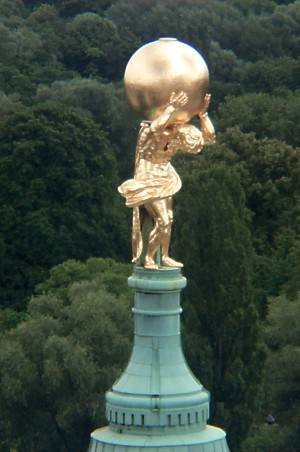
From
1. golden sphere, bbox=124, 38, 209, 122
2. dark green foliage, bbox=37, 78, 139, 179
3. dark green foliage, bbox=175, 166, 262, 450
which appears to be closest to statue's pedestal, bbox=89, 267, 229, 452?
golden sphere, bbox=124, 38, 209, 122

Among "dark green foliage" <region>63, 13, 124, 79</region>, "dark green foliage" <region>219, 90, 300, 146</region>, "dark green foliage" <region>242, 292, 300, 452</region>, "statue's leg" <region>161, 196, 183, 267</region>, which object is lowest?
"dark green foliage" <region>242, 292, 300, 452</region>

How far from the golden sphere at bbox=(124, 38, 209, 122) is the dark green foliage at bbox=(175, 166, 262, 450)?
3710 centimetres

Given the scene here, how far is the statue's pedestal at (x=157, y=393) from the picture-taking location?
66.7 ft

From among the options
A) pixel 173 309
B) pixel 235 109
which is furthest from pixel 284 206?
pixel 173 309

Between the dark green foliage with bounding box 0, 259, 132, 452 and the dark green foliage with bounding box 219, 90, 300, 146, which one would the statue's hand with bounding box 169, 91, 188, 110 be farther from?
the dark green foliage with bounding box 219, 90, 300, 146

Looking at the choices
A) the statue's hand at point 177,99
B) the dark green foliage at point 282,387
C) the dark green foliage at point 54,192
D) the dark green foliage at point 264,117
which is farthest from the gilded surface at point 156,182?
the dark green foliage at point 264,117

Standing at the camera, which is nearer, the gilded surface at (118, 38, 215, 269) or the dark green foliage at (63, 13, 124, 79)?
the gilded surface at (118, 38, 215, 269)

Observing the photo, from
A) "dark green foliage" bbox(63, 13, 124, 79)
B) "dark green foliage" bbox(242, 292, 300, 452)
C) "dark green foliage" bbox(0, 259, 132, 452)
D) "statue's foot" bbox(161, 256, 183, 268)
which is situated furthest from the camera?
"dark green foliage" bbox(63, 13, 124, 79)

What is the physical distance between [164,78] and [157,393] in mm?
2152

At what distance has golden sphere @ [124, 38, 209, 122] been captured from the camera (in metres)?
20.5

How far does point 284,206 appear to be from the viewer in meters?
83.8

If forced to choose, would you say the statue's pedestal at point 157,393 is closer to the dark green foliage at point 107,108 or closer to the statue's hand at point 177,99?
the statue's hand at point 177,99

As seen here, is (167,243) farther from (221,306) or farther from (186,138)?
(221,306)

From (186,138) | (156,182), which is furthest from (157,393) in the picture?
(186,138)
